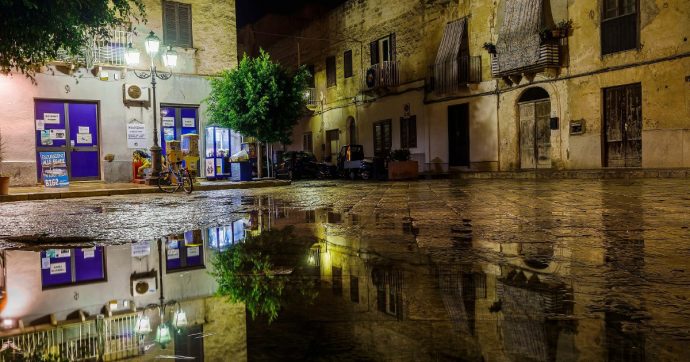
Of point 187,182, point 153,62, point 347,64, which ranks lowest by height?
point 187,182

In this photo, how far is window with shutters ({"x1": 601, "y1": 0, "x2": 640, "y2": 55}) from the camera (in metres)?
17.2

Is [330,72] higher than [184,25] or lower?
higher

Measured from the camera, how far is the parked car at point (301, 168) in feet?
86.1

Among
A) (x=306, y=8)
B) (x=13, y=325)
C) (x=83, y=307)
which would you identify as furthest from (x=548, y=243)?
(x=306, y=8)

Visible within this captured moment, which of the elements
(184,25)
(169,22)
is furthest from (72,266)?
(184,25)

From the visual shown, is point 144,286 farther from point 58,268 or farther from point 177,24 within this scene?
point 177,24

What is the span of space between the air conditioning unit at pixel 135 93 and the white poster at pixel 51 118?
2.29m

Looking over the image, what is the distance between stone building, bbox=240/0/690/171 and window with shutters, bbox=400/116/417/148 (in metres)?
0.07

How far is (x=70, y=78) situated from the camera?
58.1 feet

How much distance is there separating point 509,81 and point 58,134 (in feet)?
57.3

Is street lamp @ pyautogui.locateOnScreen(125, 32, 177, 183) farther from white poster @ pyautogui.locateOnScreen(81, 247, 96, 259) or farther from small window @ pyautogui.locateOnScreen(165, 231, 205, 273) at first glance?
white poster @ pyautogui.locateOnScreen(81, 247, 96, 259)

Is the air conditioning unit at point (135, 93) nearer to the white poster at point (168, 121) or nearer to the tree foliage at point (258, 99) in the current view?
the white poster at point (168, 121)

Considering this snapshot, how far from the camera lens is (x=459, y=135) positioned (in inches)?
955

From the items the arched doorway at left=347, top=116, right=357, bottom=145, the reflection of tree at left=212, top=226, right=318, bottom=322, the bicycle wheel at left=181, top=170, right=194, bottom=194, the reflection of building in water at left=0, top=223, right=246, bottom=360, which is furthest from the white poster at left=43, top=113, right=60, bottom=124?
the arched doorway at left=347, top=116, right=357, bottom=145
